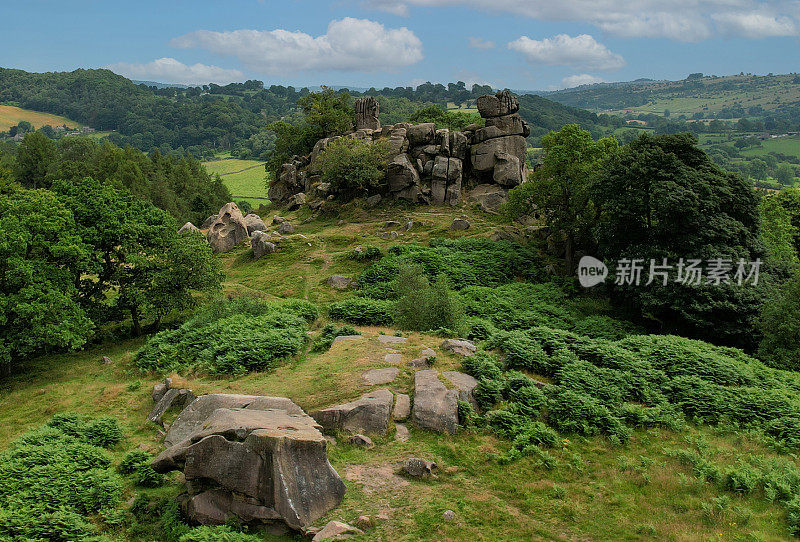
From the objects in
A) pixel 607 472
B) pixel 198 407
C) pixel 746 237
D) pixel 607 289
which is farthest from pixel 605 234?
pixel 198 407

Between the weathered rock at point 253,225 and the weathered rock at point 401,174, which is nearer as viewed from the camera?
the weathered rock at point 253,225

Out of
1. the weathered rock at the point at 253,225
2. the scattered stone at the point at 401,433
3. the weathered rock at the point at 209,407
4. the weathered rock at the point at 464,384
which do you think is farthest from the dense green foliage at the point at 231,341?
the weathered rock at the point at 253,225

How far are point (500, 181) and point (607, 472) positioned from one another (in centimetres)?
4356

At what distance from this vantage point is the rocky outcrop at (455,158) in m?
54.8

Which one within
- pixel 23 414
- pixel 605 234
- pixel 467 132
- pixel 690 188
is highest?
pixel 467 132

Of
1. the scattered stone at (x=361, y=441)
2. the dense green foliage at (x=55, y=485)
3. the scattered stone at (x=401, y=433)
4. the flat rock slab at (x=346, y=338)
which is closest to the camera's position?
the dense green foliage at (x=55, y=485)

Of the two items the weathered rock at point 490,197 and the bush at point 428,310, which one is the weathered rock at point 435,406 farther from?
the weathered rock at point 490,197

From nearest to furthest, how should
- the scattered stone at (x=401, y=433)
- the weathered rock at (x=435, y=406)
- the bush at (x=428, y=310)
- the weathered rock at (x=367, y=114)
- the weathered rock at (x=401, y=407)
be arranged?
the scattered stone at (x=401, y=433) → the weathered rock at (x=435, y=406) → the weathered rock at (x=401, y=407) → the bush at (x=428, y=310) → the weathered rock at (x=367, y=114)

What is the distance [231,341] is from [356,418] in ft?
31.1

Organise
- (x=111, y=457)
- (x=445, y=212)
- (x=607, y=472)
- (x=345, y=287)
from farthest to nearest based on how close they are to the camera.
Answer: (x=445, y=212), (x=345, y=287), (x=111, y=457), (x=607, y=472)

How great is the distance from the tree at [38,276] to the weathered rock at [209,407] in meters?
12.0

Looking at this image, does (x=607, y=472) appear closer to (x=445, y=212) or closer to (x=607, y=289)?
(x=607, y=289)

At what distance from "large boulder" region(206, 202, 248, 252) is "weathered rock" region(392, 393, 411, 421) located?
1453 inches

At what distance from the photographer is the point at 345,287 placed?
38.1 m
